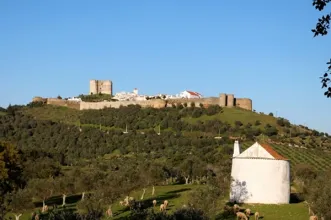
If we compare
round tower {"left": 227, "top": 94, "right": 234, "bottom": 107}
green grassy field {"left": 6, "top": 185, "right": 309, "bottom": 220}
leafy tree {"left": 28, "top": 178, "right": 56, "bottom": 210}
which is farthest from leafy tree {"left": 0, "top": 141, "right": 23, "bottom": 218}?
round tower {"left": 227, "top": 94, "right": 234, "bottom": 107}

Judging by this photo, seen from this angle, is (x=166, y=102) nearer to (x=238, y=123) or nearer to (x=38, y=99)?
(x=238, y=123)

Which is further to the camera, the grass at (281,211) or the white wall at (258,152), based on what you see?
the white wall at (258,152)

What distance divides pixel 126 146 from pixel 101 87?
73484mm

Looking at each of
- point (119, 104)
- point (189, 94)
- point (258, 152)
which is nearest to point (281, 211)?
point (258, 152)

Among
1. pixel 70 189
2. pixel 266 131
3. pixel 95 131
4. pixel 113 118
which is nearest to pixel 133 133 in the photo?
pixel 95 131

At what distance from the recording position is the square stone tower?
162500mm

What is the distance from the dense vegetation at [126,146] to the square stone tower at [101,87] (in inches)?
1165

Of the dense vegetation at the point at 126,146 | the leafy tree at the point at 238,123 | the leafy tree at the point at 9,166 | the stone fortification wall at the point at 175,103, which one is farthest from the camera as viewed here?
the stone fortification wall at the point at 175,103

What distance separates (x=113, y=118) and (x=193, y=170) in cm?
5201

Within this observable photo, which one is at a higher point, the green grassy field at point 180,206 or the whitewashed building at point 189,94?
the whitewashed building at point 189,94

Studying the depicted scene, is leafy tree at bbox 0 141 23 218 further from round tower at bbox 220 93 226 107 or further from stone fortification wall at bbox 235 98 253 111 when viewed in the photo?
stone fortification wall at bbox 235 98 253 111

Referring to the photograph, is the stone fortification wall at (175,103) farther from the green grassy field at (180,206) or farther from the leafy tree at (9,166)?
the leafy tree at (9,166)

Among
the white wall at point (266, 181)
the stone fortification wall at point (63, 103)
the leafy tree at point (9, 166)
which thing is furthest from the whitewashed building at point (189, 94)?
the leafy tree at point (9, 166)

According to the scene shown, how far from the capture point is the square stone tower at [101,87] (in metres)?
162
